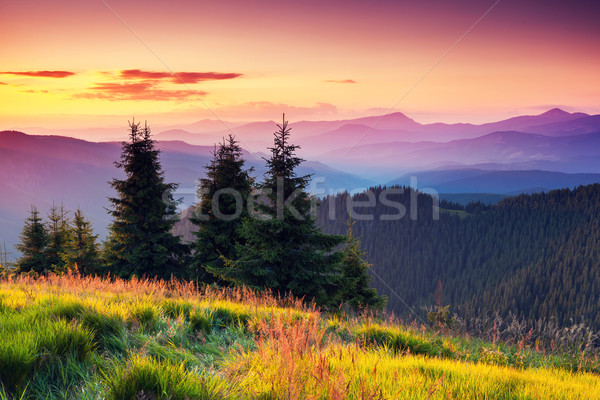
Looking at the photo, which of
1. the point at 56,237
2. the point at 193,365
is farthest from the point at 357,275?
the point at 56,237

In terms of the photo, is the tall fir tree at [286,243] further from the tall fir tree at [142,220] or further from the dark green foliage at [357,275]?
the tall fir tree at [142,220]

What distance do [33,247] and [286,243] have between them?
27.0 meters

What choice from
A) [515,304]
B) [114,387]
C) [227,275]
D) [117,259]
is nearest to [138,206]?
[117,259]

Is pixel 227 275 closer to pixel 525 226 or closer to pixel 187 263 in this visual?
pixel 187 263

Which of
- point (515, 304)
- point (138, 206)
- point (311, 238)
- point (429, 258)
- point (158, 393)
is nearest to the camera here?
point (158, 393)

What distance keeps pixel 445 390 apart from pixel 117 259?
77.2 feet

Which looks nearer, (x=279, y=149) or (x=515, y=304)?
(x=279, y=149)

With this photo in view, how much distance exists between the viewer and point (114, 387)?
8.47ft

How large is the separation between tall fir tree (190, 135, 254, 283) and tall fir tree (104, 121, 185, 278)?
1.85 m

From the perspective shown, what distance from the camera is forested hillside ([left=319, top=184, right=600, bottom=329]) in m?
122

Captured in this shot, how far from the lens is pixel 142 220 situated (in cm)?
2267

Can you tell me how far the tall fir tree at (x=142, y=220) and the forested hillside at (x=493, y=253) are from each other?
316ft

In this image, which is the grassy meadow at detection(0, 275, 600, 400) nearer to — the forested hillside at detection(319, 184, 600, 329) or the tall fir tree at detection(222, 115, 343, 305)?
the tall fir tree at detection(222, 115, 343, 305)

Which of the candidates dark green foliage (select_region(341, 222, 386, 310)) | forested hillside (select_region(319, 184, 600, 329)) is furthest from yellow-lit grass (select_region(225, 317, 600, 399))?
forested hillside (select_region(319, 184, 600, 329))
